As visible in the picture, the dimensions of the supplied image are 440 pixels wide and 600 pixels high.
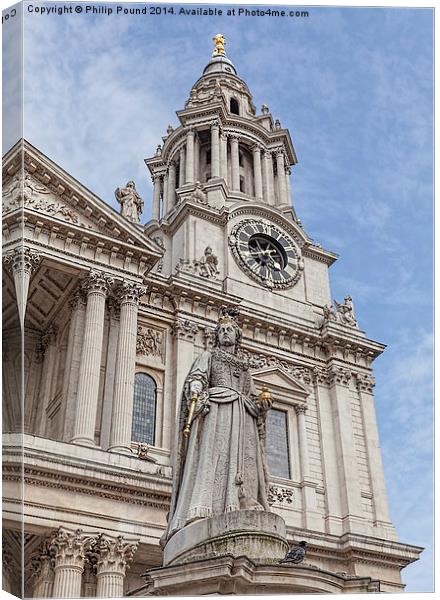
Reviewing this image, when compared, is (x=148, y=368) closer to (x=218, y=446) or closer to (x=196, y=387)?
(x=196, y=387)

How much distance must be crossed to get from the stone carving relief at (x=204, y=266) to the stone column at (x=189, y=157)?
7.10 metres

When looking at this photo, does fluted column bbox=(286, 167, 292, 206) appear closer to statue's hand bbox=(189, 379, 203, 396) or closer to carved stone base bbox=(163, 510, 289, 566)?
statue's hand bbox=(189, 379, 203, 396)

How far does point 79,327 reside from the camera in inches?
1006

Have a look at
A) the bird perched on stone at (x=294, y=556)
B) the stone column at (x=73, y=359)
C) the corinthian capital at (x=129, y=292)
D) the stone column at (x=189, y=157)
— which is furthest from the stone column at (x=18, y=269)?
the stone column at (x=189, y=157)

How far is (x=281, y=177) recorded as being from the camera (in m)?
40.0

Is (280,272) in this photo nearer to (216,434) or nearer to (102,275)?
(102,275)

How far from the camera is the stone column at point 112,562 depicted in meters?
20.0

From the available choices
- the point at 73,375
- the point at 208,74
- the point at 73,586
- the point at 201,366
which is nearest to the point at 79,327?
the point at 73,375

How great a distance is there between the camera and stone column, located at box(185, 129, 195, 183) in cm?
3766

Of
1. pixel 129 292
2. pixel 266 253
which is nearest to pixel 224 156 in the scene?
pixel 266 253

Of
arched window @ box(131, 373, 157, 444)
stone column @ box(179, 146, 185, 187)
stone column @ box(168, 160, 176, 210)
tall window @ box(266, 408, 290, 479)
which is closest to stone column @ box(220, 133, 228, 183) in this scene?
stone column @ box(179, 146, 185, 187)

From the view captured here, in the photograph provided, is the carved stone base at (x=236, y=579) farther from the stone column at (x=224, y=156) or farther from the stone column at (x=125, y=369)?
the stone column at (x=224, y=156)

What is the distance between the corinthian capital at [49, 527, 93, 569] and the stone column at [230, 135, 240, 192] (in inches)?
830

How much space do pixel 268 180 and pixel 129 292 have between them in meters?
15.2
